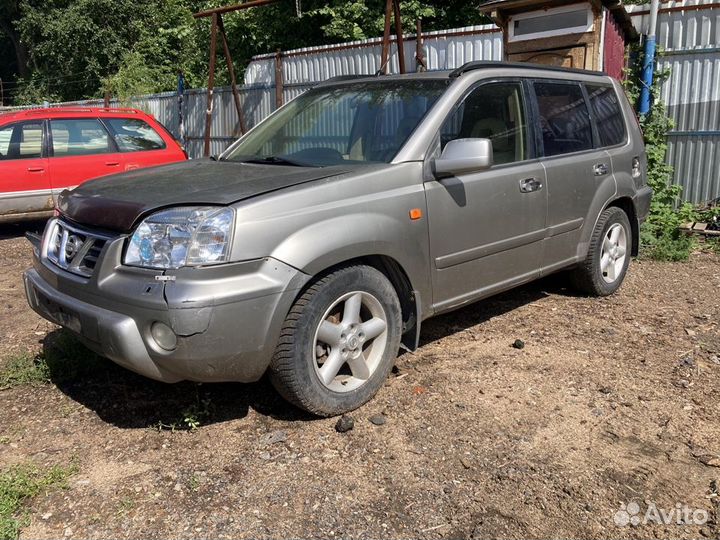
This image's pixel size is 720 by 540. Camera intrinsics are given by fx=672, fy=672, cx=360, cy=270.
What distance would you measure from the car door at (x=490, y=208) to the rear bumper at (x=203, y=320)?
1.09 meters

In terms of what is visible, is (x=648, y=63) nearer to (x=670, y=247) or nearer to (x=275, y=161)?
(x=670, y=247)

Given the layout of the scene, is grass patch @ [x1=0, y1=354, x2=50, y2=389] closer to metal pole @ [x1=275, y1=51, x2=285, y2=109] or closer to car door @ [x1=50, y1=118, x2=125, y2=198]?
car door @ [x1=50, y1=118, x2=125, y2=198]

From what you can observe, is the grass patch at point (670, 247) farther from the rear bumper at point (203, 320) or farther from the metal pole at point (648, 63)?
the rear bumper at point (203, 320)

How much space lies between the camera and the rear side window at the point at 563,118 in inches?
181

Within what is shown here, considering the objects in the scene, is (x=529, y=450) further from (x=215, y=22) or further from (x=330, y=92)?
(x=215, y=22)

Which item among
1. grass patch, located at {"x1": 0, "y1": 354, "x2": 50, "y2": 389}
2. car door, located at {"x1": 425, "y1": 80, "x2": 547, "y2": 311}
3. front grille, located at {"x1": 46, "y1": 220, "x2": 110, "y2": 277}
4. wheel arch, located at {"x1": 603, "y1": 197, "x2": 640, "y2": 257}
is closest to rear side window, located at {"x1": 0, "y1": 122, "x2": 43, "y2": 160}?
grass patch, located at {"x1": 0, "y1": 354, "x2": 50, "y2": 389}

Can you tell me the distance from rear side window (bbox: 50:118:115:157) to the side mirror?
20.8 feet

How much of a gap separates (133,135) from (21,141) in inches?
53.1

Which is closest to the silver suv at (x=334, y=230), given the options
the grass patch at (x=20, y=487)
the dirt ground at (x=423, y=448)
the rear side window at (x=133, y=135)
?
the dirt ground at (x=423, y=448)

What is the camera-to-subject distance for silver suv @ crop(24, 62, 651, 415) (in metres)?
2.96

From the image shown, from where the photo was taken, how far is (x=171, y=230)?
3.00m

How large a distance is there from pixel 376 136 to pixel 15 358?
2.65 m

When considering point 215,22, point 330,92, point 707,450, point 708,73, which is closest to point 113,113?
point 215,22

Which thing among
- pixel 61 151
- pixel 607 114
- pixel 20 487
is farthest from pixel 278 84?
pixel 20 487
